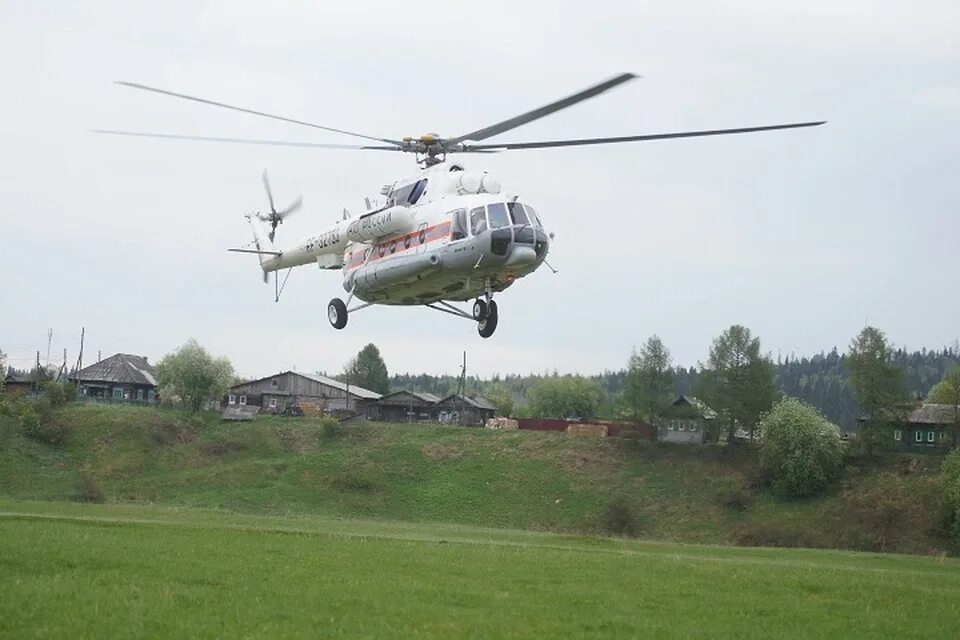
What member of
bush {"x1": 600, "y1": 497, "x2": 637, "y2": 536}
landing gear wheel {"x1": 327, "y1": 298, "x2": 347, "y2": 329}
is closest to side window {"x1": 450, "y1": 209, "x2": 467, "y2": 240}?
landing gear wheel {"x1": 327, "y1": 298, "x2": 347, "y2": 329}

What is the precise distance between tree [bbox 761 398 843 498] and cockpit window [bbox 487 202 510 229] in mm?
55695

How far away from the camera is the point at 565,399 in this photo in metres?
153

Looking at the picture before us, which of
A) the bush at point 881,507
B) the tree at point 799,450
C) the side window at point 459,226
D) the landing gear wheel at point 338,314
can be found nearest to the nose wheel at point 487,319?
the side window at point 459,226

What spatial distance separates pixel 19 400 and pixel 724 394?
54743 mm

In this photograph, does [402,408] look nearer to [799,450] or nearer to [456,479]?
[456,479]

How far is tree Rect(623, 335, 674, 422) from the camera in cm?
9756

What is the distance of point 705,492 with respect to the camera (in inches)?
3364

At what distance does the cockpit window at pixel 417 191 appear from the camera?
3556 cm

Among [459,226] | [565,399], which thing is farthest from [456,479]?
[565,399]

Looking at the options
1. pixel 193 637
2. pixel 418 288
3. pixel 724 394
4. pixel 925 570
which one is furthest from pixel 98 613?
pixel 724 394

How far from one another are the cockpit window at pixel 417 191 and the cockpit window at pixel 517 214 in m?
3.25

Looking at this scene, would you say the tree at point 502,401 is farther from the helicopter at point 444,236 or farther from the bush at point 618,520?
the helicopter at point 444,236

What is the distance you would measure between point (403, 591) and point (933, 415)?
264 feet

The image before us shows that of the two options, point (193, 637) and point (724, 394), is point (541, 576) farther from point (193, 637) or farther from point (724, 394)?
point (724, 394)
